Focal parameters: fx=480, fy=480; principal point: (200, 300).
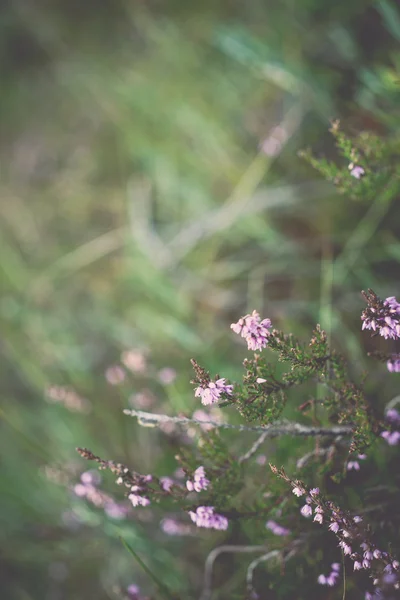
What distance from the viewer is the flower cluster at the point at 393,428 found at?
1110 millimetres

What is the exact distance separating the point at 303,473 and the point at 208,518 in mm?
232

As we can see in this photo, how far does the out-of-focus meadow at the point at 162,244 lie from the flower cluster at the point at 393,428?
0.26 m

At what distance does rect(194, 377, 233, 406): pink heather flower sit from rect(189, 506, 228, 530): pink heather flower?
29 cm

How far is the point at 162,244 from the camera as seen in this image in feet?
7.50

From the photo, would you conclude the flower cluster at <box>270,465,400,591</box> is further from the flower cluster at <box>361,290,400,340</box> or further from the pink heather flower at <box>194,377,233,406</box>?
the flower cluster at <box>361,290,400,340</box>

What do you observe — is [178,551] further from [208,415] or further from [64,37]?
[64,37]

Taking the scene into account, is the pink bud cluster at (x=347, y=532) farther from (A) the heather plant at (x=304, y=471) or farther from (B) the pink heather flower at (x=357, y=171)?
(B) the pink heather flower at (x=357, y=171)

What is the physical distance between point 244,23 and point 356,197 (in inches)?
64.2

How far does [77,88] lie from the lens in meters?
3.04

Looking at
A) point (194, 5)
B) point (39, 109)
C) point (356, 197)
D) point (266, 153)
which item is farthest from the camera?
point (39, 109)

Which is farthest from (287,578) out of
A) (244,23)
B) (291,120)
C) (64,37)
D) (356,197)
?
(64,37)

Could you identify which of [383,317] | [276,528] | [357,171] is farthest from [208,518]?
[357,171]

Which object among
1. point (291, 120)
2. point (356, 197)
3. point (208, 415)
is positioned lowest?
point (208, 415)

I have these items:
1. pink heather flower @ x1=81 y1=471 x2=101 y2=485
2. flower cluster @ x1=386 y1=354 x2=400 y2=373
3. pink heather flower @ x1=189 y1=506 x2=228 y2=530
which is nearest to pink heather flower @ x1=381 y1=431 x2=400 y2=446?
flower cluster @ x1=386 y1=354 x2=400 y2=373
